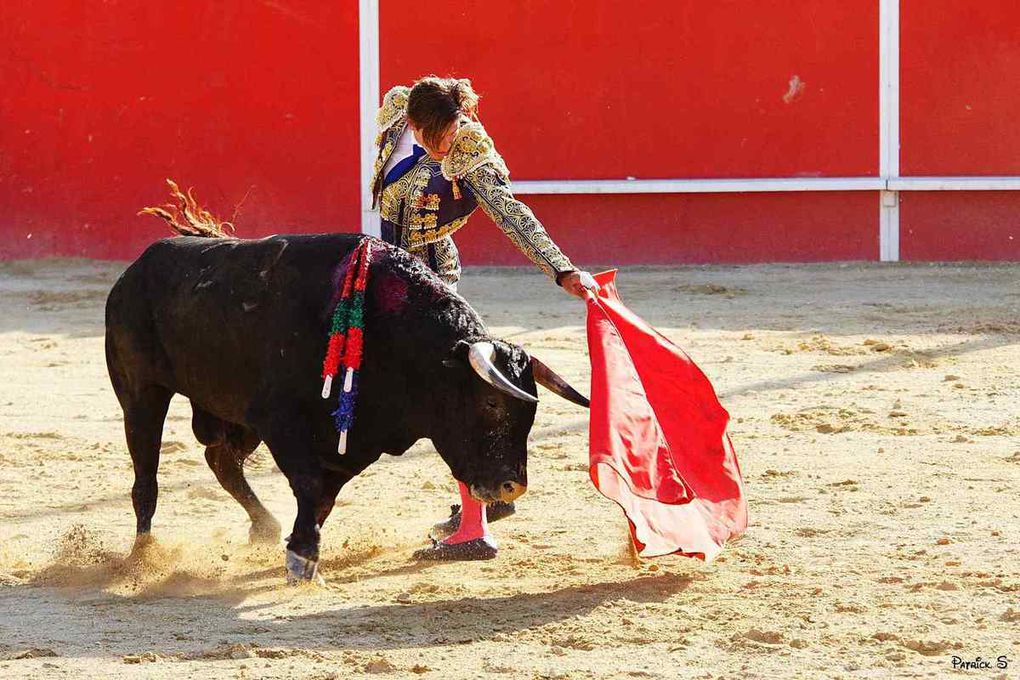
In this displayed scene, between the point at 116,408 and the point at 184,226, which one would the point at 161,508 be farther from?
the point at 116,408

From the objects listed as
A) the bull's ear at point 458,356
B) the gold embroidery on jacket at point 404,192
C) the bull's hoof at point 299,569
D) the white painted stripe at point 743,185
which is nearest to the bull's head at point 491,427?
the bull's ear at point 458,356

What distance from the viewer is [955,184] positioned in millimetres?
10102

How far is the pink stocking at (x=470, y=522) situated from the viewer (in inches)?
155

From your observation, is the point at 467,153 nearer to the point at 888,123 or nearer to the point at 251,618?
the point at 251,618

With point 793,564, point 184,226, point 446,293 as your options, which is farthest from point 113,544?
point 793,564

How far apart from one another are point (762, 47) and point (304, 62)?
2.98 metres

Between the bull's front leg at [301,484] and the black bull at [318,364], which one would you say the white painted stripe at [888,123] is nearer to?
the black bull at [318,364]

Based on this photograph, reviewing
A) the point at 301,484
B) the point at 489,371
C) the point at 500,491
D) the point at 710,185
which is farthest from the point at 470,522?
the point at 710,185

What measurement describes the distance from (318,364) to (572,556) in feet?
2.66

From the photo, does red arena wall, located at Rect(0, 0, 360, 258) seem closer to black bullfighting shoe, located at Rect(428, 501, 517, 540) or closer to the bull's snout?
black bullfighting shoe, located at Rect(428, 501, 517, 540)

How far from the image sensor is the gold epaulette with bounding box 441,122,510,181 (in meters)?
3.78

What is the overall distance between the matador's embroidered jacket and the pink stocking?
1.84 feet

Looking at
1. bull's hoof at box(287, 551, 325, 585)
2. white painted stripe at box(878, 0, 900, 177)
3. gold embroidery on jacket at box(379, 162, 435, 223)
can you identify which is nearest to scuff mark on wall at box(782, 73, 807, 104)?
white painted stripe at box(878, 0, 900, 177)

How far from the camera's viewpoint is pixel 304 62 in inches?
404
